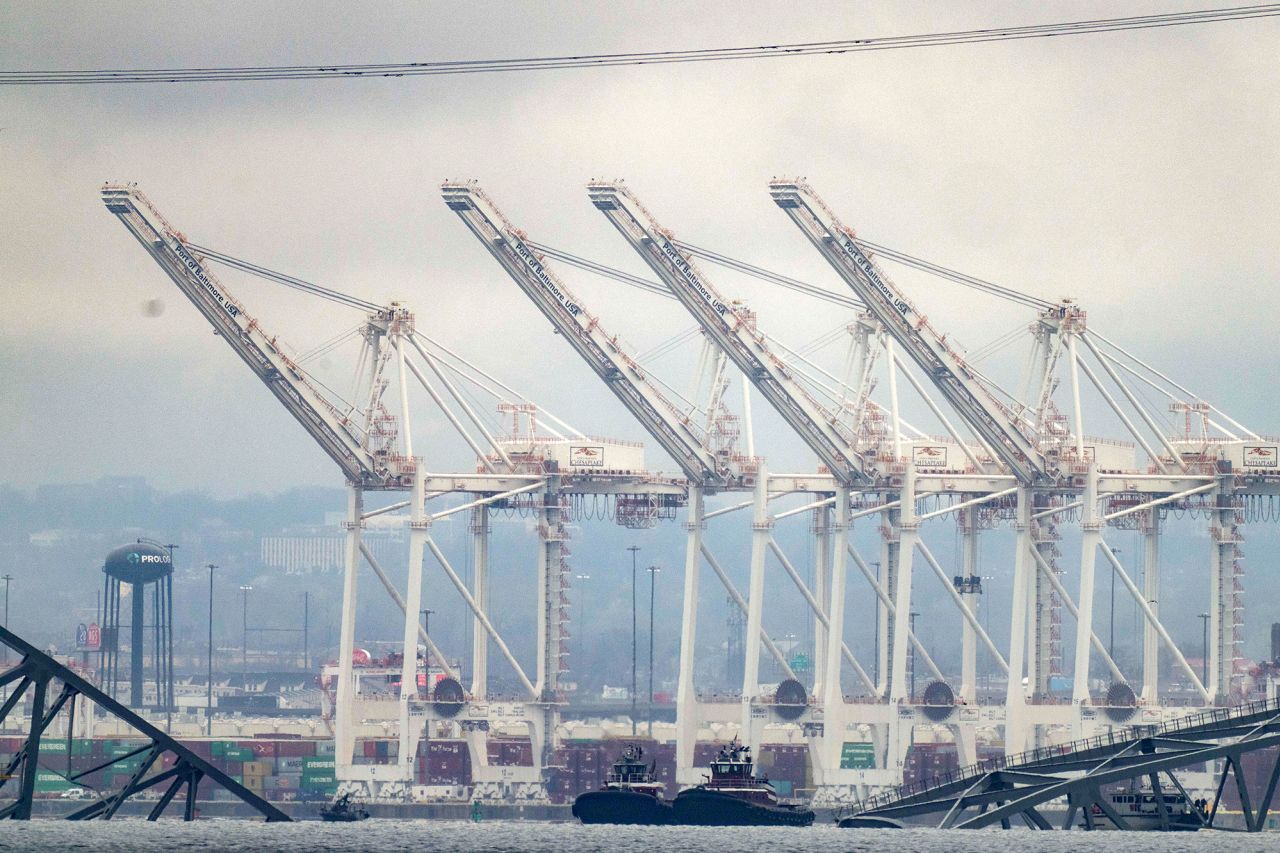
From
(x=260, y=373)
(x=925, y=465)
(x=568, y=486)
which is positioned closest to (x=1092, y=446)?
(x=925, y=465)

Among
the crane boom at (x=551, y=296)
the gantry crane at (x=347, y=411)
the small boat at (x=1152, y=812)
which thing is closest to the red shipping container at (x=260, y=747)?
the gantry crane at (x=347, y=411)

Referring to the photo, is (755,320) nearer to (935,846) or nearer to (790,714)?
(790,714)

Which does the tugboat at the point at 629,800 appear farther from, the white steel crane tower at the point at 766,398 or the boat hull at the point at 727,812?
the white steel crane tower at the point at 766,398

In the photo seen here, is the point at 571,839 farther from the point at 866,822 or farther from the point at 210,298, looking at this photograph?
the point at 210,298

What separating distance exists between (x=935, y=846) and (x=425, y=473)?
103ft

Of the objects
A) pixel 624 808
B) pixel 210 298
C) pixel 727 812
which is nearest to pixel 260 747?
pixel 210 298

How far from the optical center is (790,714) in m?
102

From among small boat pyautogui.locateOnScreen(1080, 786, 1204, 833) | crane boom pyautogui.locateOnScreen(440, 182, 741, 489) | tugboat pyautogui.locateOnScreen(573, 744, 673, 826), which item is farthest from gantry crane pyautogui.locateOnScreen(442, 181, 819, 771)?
small boat pyautogui.locateOnScreen(1080, 786, 1204, 833)

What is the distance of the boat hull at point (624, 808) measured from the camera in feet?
287

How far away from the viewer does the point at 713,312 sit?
97812mm

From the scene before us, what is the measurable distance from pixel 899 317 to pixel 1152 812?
1192 inches

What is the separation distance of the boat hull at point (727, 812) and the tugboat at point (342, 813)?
55.8 feet

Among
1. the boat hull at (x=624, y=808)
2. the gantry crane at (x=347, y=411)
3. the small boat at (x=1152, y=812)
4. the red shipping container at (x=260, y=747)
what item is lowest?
the red shipping container at (x=260, y=747)

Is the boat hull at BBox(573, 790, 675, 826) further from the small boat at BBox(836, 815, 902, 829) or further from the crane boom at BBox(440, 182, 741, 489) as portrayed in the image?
the crane boom at BBox(440, 182, 741, 489)
